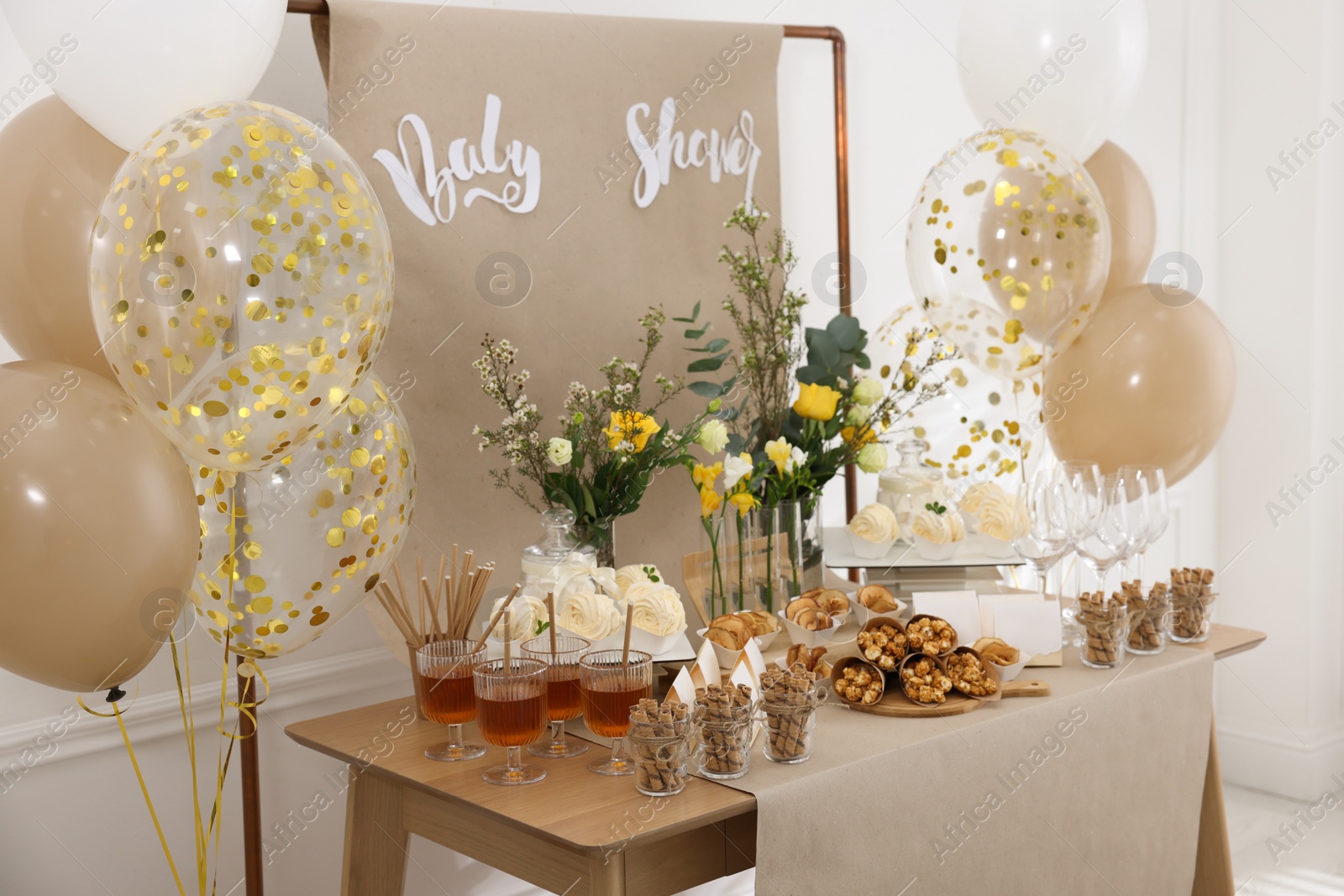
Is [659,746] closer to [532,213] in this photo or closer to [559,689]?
[559,689]

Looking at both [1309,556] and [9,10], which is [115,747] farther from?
[1309,556]

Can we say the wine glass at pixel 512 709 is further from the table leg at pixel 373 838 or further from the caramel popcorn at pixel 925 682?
the caramel popcorn at pixel 925 682

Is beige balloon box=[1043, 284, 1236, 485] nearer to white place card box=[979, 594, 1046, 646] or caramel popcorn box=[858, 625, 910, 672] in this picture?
white place card box=[979, 594, 1046, 646]

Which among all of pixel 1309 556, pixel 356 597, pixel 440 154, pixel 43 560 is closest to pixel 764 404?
pixel 440 154

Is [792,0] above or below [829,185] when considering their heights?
above

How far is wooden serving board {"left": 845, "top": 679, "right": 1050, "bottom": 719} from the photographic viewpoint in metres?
1.69

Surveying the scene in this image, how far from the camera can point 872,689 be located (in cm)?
172

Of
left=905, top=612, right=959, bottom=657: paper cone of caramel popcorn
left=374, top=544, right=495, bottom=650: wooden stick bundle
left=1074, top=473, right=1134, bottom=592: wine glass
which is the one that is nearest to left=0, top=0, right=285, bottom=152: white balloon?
left=374, top=544, right=495, bottom=650: wooden stick bundle

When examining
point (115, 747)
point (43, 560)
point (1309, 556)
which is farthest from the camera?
point (1309, 556)

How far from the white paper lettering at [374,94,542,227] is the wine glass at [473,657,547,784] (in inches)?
37.4

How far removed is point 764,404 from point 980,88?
2.51ft

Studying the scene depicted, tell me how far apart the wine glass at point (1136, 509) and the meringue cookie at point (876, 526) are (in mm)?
412

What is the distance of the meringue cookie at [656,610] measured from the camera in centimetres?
172

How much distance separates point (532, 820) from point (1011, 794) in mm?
751
